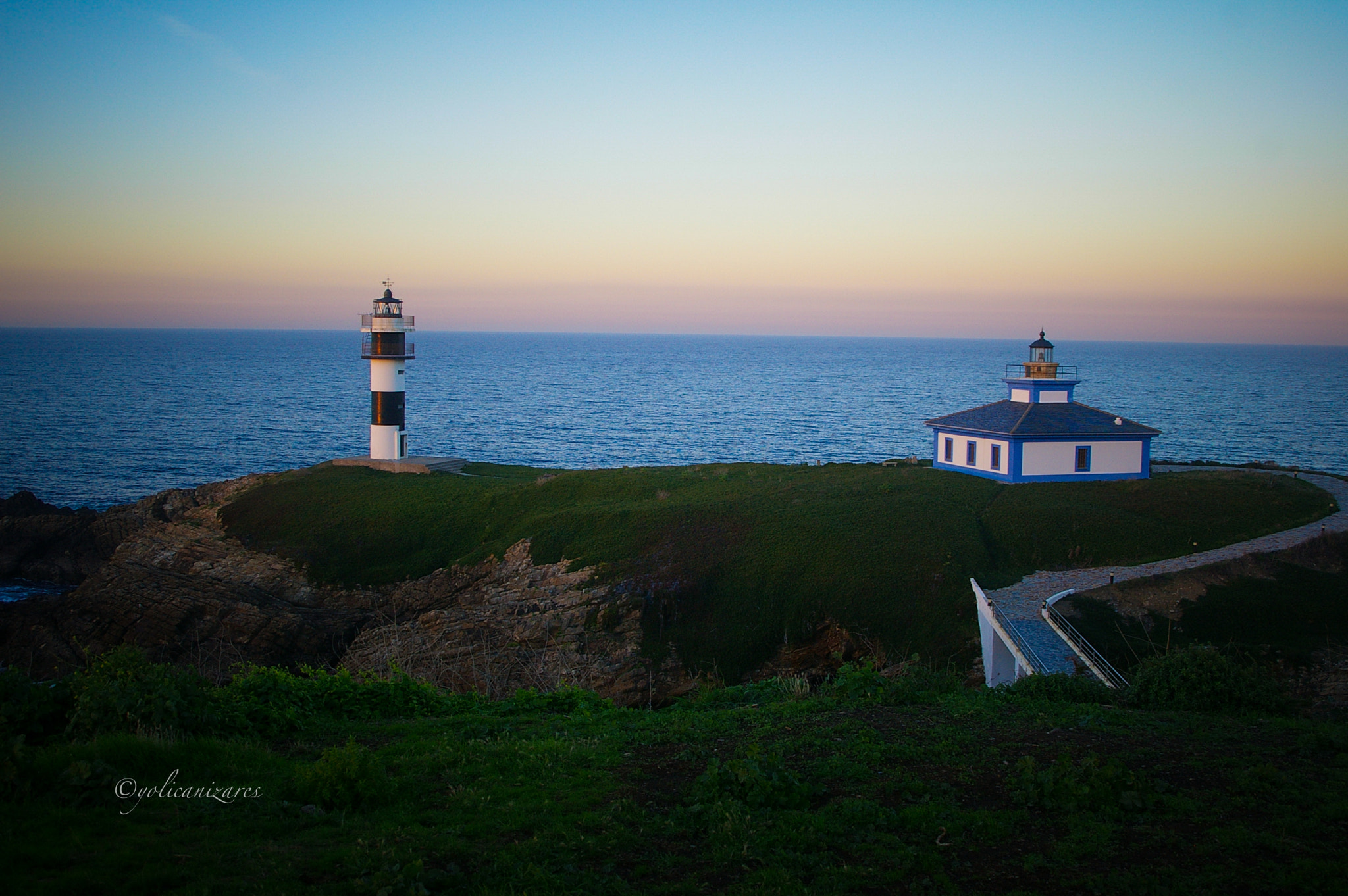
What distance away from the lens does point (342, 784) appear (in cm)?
838

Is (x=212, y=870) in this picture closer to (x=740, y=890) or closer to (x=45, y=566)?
(x=740, y=890)

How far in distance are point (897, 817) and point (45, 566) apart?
4190 centimetres

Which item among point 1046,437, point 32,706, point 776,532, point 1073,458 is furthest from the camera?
point 1073,458

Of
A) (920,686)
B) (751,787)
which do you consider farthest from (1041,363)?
(751,787)

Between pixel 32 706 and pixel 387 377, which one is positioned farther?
pixel 387 377

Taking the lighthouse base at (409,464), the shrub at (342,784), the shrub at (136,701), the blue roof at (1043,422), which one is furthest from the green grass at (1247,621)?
the lighthouse base at (409,464)

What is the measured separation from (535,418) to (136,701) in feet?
267

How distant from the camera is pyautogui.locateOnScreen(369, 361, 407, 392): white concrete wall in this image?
45.4 metres

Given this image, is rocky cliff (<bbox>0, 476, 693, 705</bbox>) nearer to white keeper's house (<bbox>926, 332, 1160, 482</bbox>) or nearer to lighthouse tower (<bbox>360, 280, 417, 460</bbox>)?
lighthouse tower (<bbox>360, 280, 417, 460</bbox>)

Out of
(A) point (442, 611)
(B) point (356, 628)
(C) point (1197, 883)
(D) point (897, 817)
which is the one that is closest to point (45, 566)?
(B) point (356, 628)

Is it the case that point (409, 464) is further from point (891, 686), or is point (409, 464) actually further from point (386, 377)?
point (891, 686)

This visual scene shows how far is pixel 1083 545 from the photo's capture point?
97.4ft

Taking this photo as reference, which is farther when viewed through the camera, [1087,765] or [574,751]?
[574,751]

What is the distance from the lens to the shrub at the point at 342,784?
8.32m
